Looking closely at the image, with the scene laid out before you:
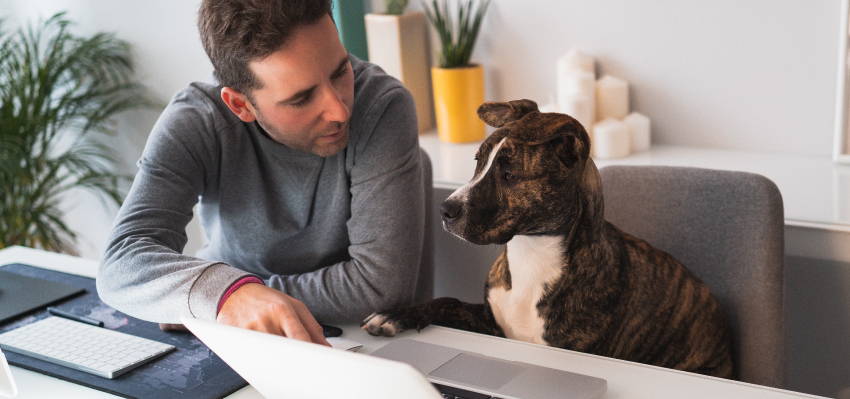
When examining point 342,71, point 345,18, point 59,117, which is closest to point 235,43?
point 342,71

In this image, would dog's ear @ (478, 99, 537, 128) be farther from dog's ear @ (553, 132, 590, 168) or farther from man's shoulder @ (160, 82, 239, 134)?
man's shoulder @ (160, 82, 239, 134)

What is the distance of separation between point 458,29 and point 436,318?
1.33m

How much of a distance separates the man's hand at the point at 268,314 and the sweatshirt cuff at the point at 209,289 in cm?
2

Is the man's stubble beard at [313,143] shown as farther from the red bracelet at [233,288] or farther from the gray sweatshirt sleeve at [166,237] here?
the red bracelet at [233,288]

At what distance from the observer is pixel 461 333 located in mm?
1431

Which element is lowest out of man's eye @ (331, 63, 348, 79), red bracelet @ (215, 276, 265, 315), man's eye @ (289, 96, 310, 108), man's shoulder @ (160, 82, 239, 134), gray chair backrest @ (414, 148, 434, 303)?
gray chair backrest @ (414, 148, 434, 303)

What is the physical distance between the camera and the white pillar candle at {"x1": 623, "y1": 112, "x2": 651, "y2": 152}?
2.33 meters

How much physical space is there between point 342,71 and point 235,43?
0.59 feet

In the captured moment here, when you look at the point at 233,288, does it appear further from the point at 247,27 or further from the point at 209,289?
the point at 247,27

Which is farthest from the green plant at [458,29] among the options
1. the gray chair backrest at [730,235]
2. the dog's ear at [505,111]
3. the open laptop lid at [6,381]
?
the open laptop lid at [6,381]

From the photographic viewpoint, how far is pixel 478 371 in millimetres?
1256

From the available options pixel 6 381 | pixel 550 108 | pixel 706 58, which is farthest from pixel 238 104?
pixel 706 58

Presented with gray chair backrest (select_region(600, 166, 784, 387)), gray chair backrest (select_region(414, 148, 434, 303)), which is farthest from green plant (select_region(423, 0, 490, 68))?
gray chair backrest (select_region(600, 166, 784, 387))

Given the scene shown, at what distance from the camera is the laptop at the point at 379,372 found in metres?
0.92
